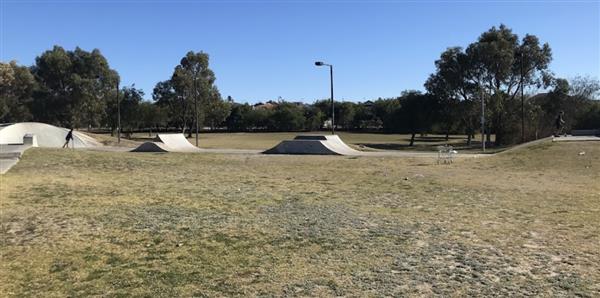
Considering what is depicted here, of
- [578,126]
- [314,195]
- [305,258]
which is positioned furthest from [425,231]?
[578,126]

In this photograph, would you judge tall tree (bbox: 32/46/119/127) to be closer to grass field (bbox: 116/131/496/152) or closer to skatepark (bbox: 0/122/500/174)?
grass field (bbox: 116/131/496/152)

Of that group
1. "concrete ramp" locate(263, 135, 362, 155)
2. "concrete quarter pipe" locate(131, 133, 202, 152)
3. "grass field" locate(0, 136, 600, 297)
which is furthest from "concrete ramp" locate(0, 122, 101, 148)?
"grass field" locate(0, 136, 600, 297)

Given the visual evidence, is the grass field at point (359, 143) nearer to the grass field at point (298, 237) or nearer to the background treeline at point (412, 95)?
the background treeline at point (412, 95)

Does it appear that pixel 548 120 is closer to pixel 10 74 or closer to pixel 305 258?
pixel 305 258

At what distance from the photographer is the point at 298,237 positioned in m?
7.17

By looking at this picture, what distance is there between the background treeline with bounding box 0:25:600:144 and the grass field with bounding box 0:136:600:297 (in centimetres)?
3506

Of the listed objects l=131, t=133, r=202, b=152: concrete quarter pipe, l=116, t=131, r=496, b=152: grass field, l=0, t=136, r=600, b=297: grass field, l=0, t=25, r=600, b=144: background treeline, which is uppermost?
l=0, t=25, r=600, b=144: background treeline

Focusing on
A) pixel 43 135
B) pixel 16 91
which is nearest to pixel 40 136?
pixel 43 135

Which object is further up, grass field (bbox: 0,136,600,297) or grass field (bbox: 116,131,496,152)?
grass field (bbox: 0,136,600,297)

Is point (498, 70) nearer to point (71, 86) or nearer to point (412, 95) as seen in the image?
point (412, 95)

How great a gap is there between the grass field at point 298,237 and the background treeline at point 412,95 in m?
35.1

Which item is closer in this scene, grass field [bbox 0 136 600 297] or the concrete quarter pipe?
grass field [bbox 0 136 600 297]

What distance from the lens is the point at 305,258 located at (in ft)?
19.8

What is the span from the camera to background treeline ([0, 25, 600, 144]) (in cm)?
5341
